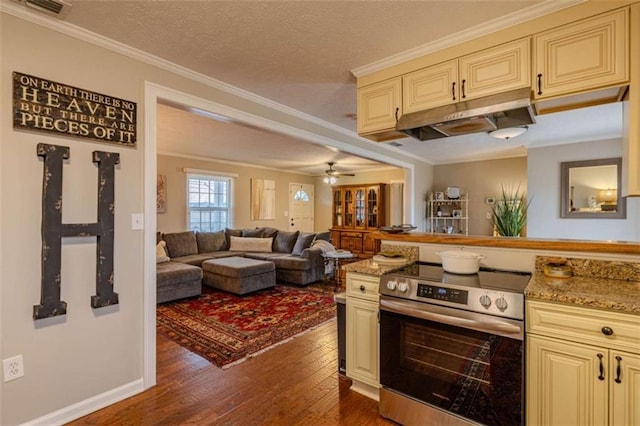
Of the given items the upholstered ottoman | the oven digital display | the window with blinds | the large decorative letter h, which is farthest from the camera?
the window with blinds

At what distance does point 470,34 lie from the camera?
204 cm

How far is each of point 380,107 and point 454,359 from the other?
1.82 m

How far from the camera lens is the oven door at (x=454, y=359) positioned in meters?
1.57

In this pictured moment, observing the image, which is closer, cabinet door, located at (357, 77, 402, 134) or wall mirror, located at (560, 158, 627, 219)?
cabinet door, located at (357, 77, 402, 134)

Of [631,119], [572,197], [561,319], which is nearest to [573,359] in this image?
[561,319]

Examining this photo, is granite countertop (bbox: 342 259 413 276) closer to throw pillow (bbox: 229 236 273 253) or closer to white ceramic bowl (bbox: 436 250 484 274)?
white ceramic bowl (bbox: 436 250 484 274)

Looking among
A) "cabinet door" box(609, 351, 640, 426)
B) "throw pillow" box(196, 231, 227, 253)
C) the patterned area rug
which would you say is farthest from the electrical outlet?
"throw pillow" box(196, 231, 227, 253)

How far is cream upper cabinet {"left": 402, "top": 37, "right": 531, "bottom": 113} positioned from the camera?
190 centimetres

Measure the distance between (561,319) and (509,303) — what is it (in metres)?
0.22

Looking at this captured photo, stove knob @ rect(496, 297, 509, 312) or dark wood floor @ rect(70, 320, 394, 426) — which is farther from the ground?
stove knob @ rect(496, 297, 509, 312)

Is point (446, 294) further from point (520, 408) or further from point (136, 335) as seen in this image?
point (136, 335)

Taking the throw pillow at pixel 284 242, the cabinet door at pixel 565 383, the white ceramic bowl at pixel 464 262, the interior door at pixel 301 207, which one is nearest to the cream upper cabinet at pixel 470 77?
the white ceramic bowl at pixel 464 262

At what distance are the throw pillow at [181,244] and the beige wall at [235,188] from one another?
65 cm

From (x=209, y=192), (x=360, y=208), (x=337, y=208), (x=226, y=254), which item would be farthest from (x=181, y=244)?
(x=360, y=208)
